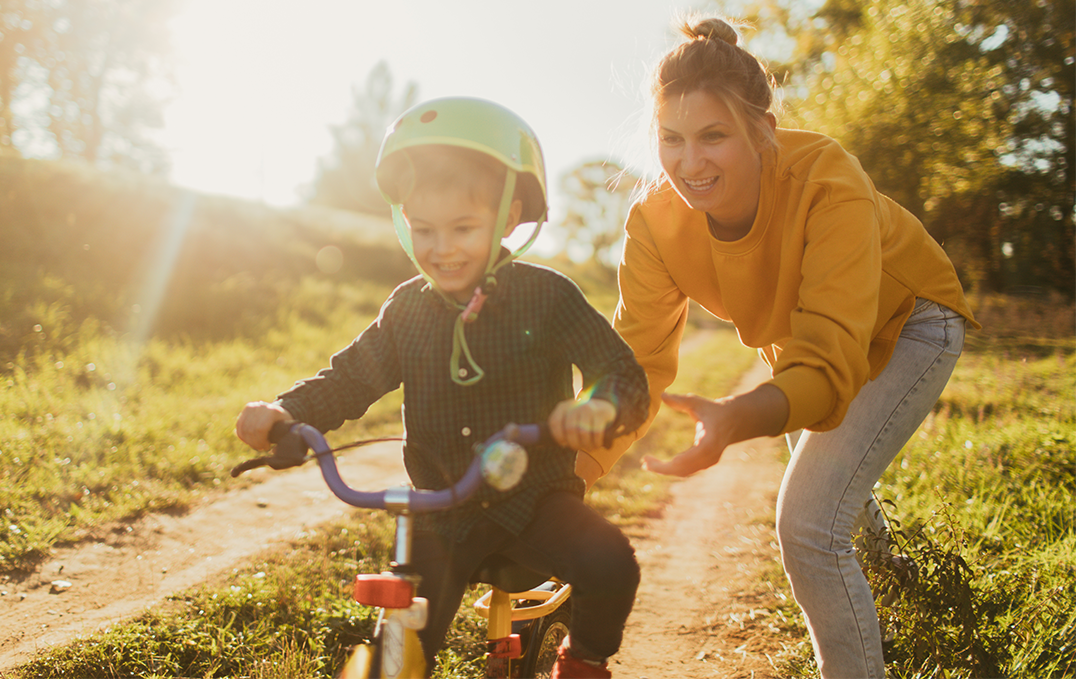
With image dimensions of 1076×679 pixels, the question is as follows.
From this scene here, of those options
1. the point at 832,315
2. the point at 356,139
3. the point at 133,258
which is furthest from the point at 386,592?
the point at 356,139

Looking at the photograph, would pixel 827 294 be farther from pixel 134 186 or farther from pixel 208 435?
pixel 134 186

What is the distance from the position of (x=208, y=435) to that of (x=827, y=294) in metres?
5.88

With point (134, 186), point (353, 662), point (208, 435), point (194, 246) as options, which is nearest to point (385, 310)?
point (353, 662)

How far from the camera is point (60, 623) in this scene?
3375 mm

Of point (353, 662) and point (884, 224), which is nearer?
point (353, 662)

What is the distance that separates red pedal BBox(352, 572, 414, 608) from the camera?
69.1 inches

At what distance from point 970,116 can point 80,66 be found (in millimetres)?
23773

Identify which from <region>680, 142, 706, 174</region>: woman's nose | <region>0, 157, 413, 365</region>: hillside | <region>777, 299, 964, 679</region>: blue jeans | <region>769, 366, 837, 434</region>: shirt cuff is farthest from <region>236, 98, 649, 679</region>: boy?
<region>0, 157, 413, 365</region>: hillside

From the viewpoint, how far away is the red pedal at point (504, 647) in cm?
224

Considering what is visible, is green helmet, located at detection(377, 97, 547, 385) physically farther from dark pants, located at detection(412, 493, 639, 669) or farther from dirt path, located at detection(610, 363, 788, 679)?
dirt path, located at detection(610, 363, 788, 679)

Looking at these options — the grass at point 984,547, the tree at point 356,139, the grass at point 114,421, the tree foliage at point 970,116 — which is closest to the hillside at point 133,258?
the grass at point 114,421

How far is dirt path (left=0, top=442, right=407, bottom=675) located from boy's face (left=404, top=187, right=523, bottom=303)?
102 inches

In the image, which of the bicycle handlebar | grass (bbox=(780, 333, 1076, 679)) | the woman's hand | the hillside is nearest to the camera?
the woman's hand

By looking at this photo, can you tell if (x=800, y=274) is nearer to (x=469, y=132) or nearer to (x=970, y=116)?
(x=469, y=132)
